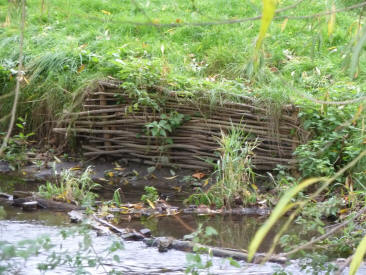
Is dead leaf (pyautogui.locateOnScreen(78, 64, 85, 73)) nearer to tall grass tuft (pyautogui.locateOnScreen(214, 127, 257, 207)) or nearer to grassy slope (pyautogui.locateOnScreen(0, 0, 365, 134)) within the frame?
grassy slope (pyautogui.locateOnScreen(0, 0, 365, 134))

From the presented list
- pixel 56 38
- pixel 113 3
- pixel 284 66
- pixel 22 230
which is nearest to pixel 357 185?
pixel 284 66

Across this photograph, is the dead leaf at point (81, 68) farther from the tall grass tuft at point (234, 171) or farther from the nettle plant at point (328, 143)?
the nettle plant at point (328, 143)

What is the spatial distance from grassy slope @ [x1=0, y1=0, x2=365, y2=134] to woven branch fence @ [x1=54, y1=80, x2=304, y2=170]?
20cm

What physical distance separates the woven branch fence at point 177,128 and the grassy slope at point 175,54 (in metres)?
0.20

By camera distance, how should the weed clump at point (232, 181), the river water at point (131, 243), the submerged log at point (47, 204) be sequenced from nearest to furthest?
the river water at point (131, 243) → the submerged log at point (47, 204) → the weed clump at point (232, 181)

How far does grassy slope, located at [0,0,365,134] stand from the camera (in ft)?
23.4

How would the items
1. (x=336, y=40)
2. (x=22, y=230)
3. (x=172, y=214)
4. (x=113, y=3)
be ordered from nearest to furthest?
1. (x=22, y=230)
2. (x=172, y=214)
3. (x=336, y=40)
4. (x=113, y=3)

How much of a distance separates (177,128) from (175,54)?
1.55 meters

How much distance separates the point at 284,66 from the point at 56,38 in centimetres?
306

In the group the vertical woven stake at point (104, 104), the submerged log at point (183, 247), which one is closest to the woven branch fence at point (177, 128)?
the vertical woven stake at point (104, 104)

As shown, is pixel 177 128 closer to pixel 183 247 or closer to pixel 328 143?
pixel 328 143

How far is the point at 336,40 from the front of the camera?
8.52m

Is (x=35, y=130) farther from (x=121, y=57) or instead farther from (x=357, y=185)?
(x=357, y=185)

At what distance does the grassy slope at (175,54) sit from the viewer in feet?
23.4
